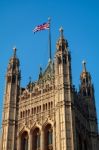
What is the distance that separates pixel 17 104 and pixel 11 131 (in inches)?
149

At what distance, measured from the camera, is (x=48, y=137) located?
4438cm

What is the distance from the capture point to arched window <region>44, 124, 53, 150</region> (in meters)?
43.6

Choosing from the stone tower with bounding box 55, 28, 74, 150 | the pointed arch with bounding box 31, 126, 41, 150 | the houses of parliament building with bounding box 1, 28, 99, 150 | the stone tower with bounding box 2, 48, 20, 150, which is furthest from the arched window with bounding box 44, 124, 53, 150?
the stone tower with bounding box 2, 48, 20, 150

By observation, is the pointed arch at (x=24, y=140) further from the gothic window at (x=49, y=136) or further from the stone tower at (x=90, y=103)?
the stone tower at (x=90, y=103)

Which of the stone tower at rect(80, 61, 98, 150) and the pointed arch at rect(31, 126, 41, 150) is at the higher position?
the stone tower at rect(80, 61, 98, 150)

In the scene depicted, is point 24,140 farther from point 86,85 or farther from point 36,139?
point 86,85

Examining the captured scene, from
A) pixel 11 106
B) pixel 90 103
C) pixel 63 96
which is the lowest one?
pixel 11 106

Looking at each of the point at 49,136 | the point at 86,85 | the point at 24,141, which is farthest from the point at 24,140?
the point at 86,85

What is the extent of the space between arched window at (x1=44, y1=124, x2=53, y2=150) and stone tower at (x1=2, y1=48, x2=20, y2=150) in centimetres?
367

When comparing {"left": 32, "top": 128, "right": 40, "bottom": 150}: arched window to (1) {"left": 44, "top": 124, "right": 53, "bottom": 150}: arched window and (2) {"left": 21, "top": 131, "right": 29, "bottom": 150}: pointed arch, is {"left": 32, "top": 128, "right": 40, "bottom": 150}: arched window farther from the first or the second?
(1) {"left": 44, "top": 124, "right": 53, "bottom": 150}: arched window

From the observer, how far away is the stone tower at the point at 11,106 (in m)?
45.3

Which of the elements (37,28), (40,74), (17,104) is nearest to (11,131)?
(17,104)

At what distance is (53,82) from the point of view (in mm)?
47844

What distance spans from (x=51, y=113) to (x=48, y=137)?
2593 millimetres
